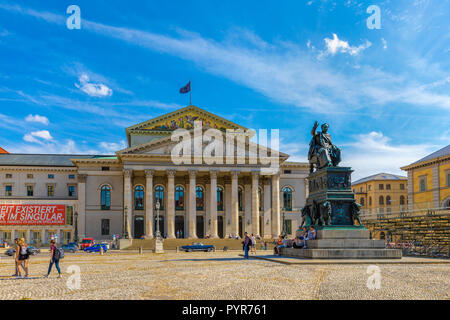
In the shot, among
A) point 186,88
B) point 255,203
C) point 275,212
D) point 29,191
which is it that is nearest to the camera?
point 255,203

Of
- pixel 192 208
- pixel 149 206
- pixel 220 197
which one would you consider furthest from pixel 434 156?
pixel 149 206

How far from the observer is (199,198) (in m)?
73.8

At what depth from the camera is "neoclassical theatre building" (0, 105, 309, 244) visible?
2652 inches

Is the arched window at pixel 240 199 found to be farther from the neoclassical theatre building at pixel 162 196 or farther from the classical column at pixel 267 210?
the classical column at pixel 267 210

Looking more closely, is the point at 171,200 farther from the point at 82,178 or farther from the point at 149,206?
the point at 82,178

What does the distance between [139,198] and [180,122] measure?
42.1 ft

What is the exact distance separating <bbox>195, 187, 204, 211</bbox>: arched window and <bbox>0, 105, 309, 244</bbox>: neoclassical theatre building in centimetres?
15

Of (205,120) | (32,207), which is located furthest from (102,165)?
(205,120)

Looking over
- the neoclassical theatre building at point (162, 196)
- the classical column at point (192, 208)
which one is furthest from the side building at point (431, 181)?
the classical column at point (192, 208)

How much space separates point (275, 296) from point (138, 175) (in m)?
60.9
